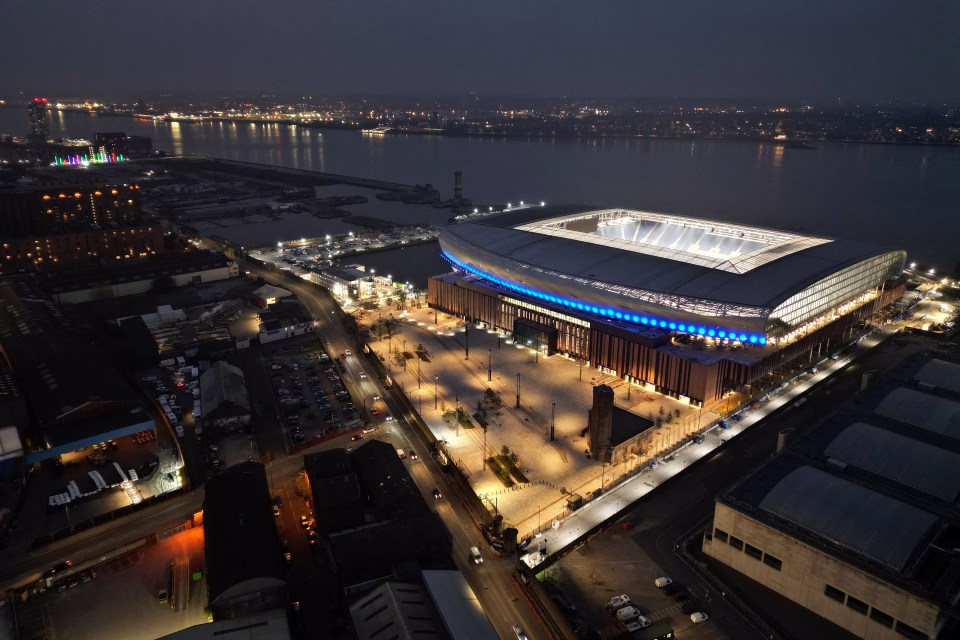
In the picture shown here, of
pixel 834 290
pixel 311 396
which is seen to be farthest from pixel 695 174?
pixel 311 396

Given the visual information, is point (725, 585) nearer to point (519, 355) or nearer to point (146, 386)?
point (519, 355)

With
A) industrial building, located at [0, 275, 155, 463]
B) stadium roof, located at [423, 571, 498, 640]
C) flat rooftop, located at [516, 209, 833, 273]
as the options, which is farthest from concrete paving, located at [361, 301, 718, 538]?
industrial building, located at [0, 275, 155, 463]

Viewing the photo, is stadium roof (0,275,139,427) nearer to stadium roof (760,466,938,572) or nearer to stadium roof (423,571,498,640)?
stadium roof (423,571,498,640)

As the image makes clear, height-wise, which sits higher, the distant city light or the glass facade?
the distant city light

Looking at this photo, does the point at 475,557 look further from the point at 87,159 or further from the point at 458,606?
the point at 87,159

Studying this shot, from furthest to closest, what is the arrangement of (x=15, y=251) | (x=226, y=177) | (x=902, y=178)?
(x=226, y=177) < (x=902, y=178) < (x=15, y=251)

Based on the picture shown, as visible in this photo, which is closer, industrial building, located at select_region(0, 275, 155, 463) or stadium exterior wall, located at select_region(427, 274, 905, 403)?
industrial building, located at select_region(0, 275, 155, 463)

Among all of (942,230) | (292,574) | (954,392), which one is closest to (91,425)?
(292,574)

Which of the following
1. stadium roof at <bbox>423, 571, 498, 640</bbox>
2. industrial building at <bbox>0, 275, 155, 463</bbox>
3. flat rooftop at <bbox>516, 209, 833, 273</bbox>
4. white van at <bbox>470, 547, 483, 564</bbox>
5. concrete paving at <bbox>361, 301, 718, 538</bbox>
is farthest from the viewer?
flat rooftop at <bbox>516, 209, 833, 273</bbox>
